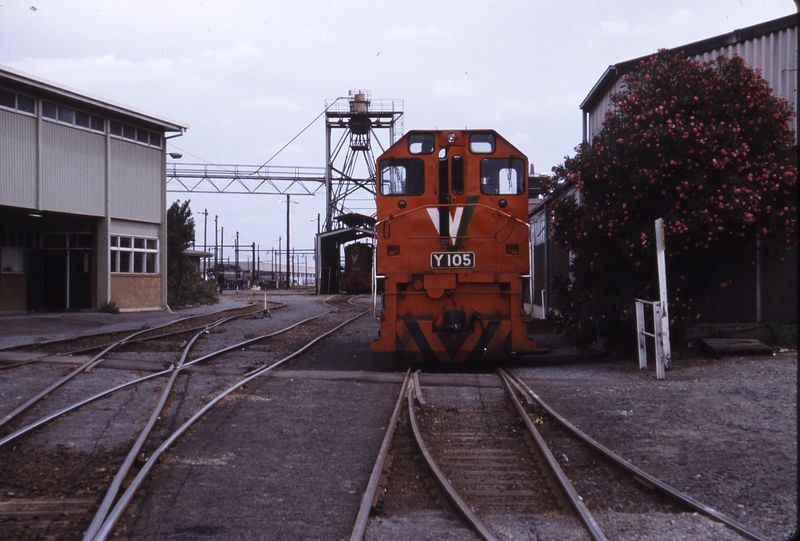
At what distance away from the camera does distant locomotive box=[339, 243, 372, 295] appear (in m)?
42.8

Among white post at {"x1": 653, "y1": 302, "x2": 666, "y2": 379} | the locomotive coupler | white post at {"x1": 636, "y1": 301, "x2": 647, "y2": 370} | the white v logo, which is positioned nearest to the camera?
white post at {"x1": 653, "y1": 302, "x2": 666, "y2": 379}

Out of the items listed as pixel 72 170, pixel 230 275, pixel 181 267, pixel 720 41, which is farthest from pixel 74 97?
pixel 230 275

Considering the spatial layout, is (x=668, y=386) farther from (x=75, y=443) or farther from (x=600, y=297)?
(x=75, y=443)

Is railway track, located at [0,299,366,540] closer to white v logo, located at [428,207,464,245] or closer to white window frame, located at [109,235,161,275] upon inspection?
white v logo, located at [428,207,464,245]

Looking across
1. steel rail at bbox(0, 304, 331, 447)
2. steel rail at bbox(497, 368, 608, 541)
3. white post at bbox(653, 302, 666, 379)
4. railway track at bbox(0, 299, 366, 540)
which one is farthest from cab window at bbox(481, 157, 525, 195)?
steel rail at bbox(0, 304, 331, 447)

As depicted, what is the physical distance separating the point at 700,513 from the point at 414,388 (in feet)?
15.9

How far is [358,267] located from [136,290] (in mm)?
19735

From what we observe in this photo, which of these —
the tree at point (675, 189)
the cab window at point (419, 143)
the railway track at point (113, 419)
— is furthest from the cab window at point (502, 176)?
the railway track at point (113, 419)

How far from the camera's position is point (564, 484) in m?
5.02

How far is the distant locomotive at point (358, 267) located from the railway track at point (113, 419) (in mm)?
27824

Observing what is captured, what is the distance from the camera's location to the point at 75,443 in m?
6.34

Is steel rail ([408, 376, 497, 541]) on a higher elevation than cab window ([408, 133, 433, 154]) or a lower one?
lower

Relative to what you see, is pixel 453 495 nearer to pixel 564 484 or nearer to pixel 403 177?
pixel 564 484

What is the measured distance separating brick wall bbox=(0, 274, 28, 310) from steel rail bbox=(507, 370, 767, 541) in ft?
65.9
